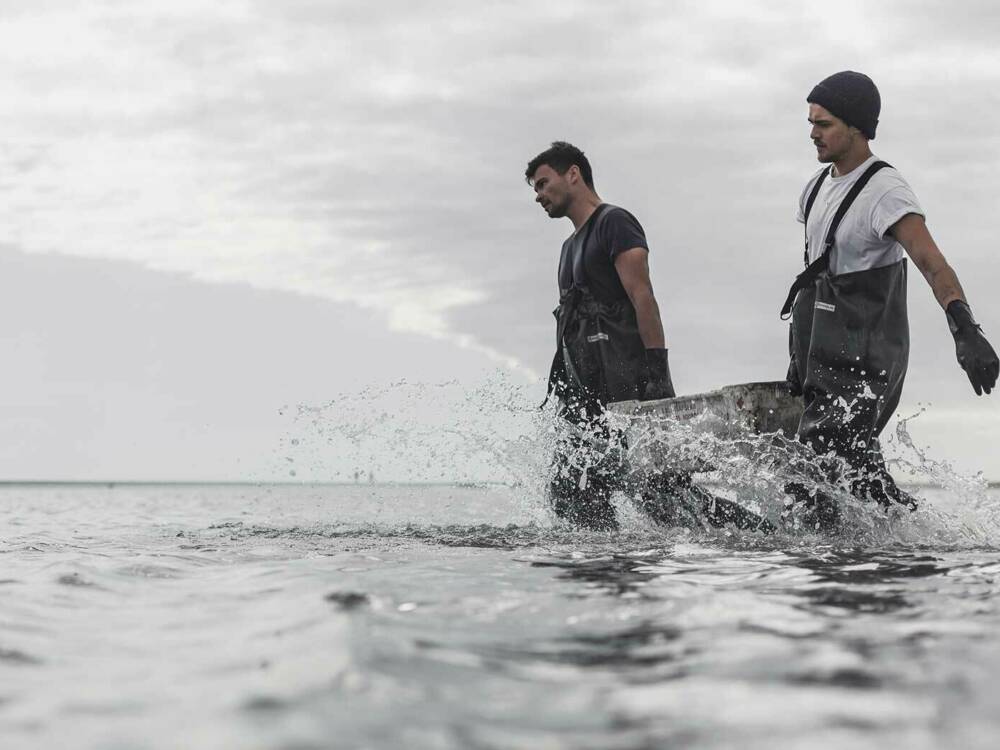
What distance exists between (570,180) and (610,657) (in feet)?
15.4

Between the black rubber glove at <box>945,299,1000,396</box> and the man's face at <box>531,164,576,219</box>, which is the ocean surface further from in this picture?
the man's face at <box>531,164,576,219</box>

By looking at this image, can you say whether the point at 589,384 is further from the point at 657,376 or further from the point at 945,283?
the point at 945,283

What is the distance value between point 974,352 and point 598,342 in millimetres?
2208

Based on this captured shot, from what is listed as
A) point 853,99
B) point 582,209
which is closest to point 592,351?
point 582,209

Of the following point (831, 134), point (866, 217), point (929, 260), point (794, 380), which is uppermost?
point (831, 134)

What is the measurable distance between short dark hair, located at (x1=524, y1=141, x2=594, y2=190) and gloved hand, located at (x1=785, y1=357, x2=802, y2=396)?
73.5 inches

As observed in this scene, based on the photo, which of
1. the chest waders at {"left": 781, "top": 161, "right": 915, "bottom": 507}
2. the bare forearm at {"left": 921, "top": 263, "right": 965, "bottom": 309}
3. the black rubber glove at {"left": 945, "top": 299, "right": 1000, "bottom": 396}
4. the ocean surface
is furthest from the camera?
the chest waders at {"left": 781, "top": 161, "right": 915, "bottom": 507}

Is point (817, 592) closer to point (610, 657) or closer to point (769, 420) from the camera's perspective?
point (610, 657)

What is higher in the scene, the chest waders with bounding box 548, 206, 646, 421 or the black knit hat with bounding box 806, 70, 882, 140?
the black knit hat with bounding box 806, 70, 882, 140

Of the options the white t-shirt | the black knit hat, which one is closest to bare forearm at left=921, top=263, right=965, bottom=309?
the white t-shirt

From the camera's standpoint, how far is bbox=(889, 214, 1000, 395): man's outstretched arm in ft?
15.7

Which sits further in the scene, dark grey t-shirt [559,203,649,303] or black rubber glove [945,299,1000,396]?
dark grey t-shirt [559,203,649,303]

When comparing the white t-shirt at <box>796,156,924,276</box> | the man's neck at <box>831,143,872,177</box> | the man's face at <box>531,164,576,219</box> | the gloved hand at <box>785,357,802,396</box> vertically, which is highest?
the man's face at <box>531,164,576,219</box>

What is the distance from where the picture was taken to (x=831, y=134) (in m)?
5.29
